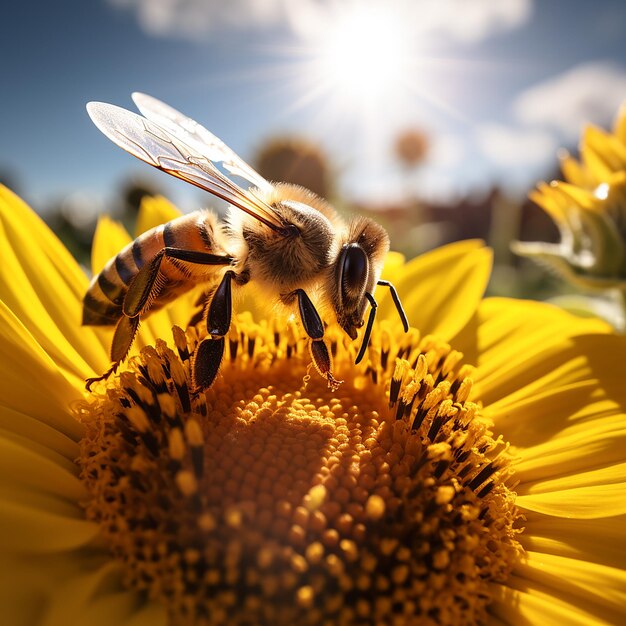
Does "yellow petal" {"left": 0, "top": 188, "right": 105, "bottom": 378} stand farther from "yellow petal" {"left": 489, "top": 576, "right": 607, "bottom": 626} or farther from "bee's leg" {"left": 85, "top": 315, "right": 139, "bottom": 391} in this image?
"yellow petal" {"left": 489, "top": 576, "right": 607, "bottom": 626}

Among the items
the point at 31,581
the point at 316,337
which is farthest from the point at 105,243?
Result: the point at 31,581

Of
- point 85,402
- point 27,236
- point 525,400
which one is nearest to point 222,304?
point 85,402

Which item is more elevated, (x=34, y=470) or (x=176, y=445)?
(x=176, y=445)

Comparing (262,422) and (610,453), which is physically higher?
(610,453)

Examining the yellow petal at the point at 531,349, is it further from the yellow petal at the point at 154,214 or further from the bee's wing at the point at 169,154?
the yellow petal at the point at 154,214

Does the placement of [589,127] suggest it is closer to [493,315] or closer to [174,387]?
[493,315]

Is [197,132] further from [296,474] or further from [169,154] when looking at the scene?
[296,474]
